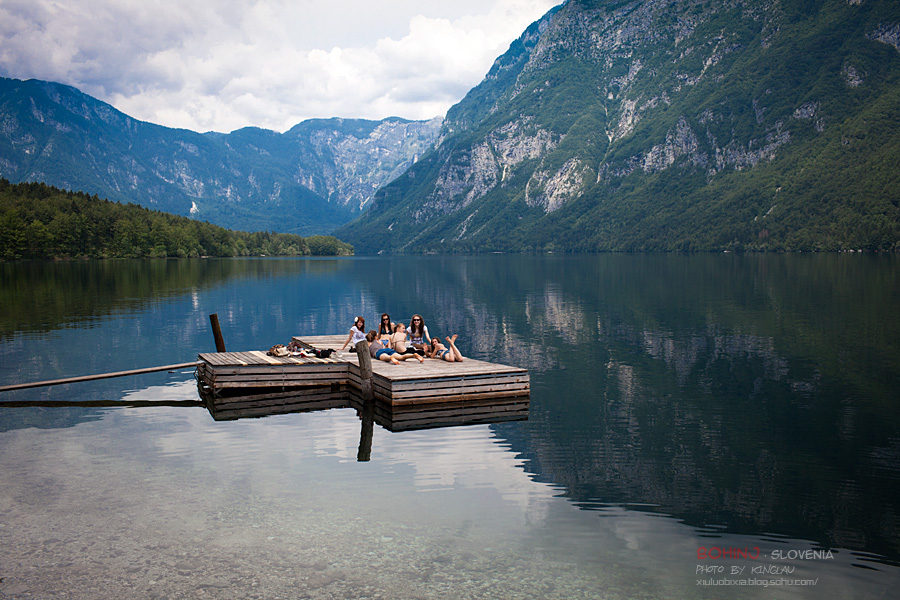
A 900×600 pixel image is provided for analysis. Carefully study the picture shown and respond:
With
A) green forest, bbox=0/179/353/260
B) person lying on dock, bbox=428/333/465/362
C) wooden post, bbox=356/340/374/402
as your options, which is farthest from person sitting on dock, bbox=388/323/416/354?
green forest, bbox=0/179/353/260

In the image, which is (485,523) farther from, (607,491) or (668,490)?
(668,490)

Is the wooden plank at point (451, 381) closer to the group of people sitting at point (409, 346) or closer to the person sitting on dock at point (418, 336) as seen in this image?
the group of people sitting at point (409, 346)

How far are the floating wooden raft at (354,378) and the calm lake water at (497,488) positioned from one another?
55.5 inches

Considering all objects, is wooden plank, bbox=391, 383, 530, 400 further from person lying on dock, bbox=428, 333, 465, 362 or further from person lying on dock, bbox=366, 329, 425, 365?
person lying on dock, bbox=366, 329, 425, 365

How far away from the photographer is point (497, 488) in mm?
13875

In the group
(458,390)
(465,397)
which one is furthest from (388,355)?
(465,397)

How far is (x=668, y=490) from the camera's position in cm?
1370

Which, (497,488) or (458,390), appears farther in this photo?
(458,390)

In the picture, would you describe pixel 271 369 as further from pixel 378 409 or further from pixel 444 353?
pixel 444 353

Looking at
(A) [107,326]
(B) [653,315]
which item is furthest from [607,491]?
(A) [107,326]

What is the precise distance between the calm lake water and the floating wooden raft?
55.5 inches

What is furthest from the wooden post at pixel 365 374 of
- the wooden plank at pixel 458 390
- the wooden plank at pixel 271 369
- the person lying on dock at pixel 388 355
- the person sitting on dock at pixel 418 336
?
the person sitting on dock at pixel 418 336

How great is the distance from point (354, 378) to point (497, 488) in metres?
10.8

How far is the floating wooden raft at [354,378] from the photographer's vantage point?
20.9m
